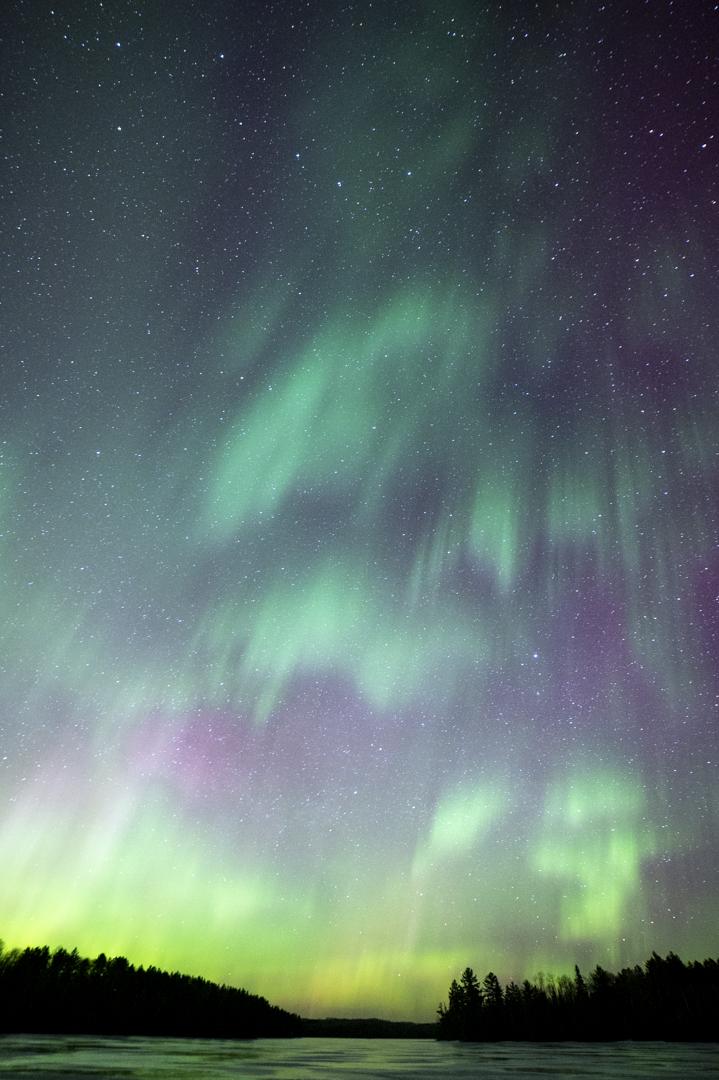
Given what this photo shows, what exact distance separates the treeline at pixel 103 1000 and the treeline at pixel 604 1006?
60862mm

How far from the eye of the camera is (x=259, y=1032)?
6895 inches

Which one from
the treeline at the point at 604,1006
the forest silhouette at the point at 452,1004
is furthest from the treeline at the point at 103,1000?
the treeline at the point at 604,1006

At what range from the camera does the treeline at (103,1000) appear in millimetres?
99438

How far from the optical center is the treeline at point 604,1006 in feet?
376

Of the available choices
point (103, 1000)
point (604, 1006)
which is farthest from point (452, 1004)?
point (103, 1000)

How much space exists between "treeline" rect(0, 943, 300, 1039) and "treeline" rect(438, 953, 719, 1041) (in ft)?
200

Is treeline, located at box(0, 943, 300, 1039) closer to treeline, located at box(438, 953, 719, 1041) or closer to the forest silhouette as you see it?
the forest silhouette

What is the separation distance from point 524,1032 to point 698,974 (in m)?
39.5

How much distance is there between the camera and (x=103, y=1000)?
112312mm

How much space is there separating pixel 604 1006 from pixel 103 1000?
342 feet

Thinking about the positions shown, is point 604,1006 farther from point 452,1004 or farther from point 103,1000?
point 103,1000

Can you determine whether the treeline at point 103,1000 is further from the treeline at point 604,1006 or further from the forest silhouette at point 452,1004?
the treeline at point 604,1006

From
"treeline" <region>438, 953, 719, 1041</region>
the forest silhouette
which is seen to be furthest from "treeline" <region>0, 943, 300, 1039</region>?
"treeline" <region>438, 953, 719, 1041</region>

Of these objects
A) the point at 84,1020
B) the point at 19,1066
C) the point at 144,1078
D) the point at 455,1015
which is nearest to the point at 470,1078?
the point at 144,1078
